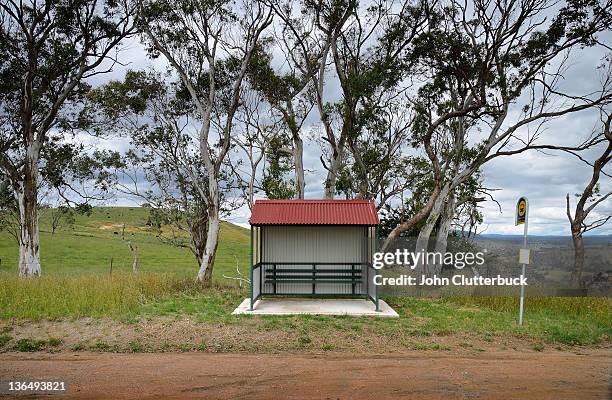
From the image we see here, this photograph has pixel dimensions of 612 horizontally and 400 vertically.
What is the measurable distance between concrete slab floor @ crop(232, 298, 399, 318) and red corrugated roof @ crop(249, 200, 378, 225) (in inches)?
81.2

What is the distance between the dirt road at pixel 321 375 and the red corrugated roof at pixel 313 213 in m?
4.44

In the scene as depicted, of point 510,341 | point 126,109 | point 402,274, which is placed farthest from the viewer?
point 126,109

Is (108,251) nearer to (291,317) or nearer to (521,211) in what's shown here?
(291,317)

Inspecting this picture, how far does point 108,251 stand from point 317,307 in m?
37.2

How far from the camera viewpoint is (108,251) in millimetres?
45969

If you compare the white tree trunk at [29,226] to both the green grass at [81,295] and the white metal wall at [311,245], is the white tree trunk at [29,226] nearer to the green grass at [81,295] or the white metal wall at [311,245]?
the green grass at [81,295]

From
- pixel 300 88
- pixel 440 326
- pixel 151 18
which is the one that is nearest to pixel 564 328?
pixel 440 326

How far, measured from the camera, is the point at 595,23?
60.7 ft

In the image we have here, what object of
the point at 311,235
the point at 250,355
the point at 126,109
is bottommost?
the point at 250,355

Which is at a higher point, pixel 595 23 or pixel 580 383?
pixel 595 23

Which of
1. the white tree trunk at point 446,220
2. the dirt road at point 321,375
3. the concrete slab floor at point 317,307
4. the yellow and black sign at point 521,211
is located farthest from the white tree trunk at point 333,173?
the dirt road at point 321,375

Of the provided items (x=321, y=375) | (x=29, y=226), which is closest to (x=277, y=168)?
(x=29, y=226)

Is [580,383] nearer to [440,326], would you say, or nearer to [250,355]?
[440,326]

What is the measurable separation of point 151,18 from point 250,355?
50.8ft
